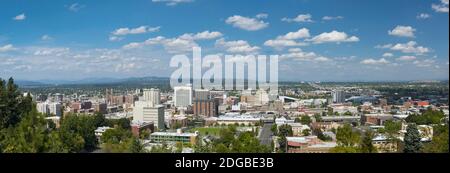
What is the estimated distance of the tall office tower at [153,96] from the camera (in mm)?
14450

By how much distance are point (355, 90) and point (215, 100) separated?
556cm

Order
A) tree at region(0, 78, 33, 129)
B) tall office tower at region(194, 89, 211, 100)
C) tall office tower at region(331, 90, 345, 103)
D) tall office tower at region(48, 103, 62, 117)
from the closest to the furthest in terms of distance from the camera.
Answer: tree at region(0, 78, 33, 129) → tall office tower at region(48, 103, 62, 117) → tall office tower at region(194, 89, 211, 100) → tall office tower at region(331, 90, 345, 103)

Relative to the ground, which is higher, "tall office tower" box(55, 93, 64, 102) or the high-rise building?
"tall office tower" box(55, 93, 64, 102)

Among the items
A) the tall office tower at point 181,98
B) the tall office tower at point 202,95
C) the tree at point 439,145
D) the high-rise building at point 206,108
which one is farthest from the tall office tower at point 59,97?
the tree at point 439,145

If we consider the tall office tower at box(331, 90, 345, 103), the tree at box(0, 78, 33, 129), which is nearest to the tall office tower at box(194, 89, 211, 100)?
the tall office tower at box(331, 90, 345, 103)

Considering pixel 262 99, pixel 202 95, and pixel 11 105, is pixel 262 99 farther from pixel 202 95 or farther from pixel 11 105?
pixel 11 105

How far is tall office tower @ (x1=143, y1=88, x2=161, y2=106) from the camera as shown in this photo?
1445 centimetres

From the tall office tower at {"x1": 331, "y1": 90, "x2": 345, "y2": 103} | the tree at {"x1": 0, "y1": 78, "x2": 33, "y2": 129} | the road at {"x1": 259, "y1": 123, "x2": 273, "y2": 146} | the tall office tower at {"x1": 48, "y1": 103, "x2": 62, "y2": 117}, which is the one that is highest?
the tree at {"x1": 0, "y1": 78, "x2": 33, "y2": 129}

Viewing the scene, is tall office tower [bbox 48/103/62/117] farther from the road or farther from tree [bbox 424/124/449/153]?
tree [bbox 424/124/449/153]

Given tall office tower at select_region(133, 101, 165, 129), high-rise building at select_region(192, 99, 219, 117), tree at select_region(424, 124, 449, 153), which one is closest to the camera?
tree at select_region(424, 124, 449, 153)

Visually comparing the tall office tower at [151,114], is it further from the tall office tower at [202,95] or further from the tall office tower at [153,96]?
the tall office tower at [202,95]

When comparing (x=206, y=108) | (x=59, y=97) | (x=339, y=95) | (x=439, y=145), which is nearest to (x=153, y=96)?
(x=206, y=108)

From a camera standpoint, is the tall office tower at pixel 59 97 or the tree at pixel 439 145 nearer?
the tree at pixel 439 145
